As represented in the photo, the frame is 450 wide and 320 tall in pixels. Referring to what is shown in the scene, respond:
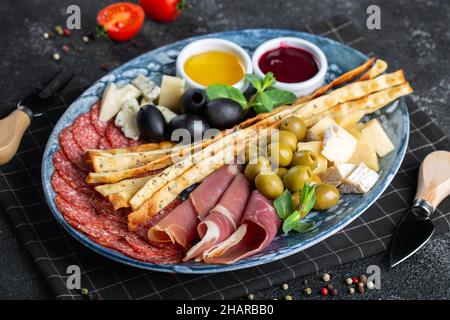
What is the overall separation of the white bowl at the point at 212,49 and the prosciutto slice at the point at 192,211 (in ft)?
2.57

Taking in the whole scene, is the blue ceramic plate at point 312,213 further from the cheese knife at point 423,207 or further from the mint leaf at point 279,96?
the mint leaf at point 279,96

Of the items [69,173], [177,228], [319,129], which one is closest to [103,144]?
[69,173]

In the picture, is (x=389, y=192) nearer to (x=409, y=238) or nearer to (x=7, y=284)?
(x=409, y=238)

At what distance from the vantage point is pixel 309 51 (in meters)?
4.63

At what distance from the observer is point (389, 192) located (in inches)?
163

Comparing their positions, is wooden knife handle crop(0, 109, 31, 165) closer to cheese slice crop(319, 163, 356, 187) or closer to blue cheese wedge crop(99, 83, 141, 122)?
blue cheese wedge crop(99, 83, 141, 122)

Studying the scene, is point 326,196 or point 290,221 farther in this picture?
point 326,196

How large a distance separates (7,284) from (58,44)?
2.14 metres

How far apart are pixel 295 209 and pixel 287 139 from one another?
0.44 metres

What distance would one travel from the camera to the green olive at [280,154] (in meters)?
3.87

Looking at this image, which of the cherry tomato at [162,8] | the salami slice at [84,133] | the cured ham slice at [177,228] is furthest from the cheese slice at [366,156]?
the cherry tomato at [162,8]

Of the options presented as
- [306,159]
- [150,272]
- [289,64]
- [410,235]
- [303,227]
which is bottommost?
[410,235]

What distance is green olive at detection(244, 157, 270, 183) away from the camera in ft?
12.6

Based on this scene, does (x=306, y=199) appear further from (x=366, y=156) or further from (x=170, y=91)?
(x=170, y=91)
